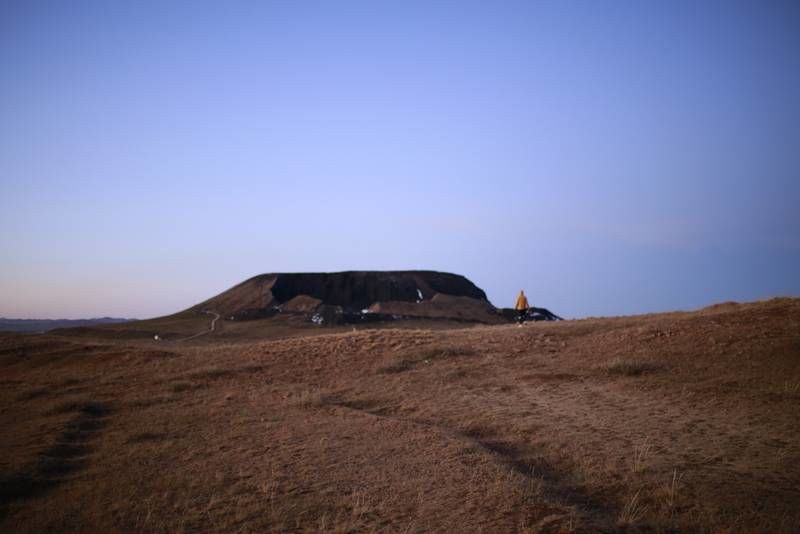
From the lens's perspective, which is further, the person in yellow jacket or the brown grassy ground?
the person in yellow jacket

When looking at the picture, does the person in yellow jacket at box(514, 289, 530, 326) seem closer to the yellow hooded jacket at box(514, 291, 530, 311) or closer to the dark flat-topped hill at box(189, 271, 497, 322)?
the yellow hooded jacket at box(514, 291, 530, 311)

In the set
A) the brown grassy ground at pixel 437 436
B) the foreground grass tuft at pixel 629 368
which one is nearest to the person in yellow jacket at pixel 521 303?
the brown grassy ground at pixel 437 436

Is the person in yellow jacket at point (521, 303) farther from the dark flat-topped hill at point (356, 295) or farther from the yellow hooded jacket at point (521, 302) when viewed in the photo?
the dark flat-topped hill at point (356, 295)

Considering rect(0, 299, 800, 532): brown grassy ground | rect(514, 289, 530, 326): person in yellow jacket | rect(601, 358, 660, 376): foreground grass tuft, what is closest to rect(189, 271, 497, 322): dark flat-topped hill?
rect(514, 289, 530, 326): person in yellow jacket

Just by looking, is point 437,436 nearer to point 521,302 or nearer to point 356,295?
point 521,302

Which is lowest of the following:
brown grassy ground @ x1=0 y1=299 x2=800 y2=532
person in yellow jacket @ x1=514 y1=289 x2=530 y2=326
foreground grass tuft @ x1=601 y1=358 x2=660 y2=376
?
brown grassy ground @ x1=0 y1=299 x2=800 y2=532

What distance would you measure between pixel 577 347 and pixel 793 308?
19.7ft

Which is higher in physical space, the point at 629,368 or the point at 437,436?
the point at 629,368

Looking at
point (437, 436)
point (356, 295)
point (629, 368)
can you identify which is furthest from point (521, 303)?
point (356, 295)

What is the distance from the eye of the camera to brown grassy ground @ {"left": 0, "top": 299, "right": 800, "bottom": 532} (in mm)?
6797

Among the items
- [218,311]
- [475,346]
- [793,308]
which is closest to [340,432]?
[475,346]

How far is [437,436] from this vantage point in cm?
965

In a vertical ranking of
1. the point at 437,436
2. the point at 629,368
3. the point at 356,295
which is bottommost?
the point at 437,436

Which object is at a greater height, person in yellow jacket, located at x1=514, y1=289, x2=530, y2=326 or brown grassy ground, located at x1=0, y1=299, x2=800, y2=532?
person in yellow jacket, located at x1=514, y1=289, x2=530, y2=326
